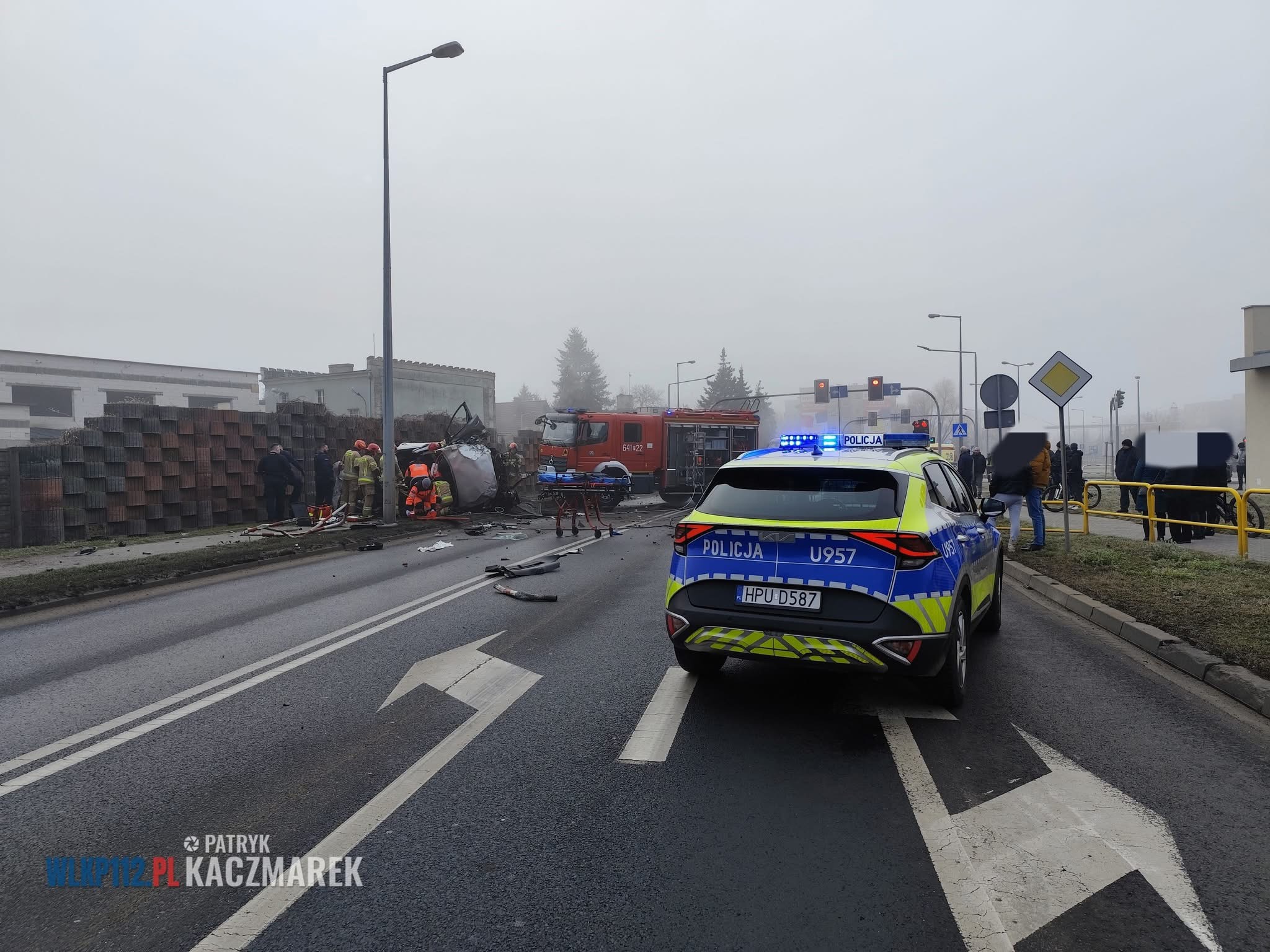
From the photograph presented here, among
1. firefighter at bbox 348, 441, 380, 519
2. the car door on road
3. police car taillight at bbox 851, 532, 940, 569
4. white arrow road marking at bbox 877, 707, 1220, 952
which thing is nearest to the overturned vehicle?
firefighter at bbox 348, 441, 380, 519

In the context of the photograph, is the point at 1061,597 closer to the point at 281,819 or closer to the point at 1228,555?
the point at 1228,555

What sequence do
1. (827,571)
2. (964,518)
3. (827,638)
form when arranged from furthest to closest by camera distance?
(964,518) → (827,571) → (827,638)

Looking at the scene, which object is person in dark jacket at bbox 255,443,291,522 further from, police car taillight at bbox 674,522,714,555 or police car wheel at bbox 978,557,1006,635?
police car wheel at bbox 978,557,1006,635

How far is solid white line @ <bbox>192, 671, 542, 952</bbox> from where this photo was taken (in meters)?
2.79

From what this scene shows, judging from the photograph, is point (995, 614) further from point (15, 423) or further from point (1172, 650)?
point (15, 423)

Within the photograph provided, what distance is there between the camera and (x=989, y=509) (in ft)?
23.6

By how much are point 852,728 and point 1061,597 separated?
17.2 feet

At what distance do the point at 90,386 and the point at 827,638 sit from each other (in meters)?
66.1

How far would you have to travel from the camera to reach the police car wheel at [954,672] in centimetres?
501

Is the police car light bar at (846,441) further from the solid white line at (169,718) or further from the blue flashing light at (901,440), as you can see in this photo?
the solid white line at (169,718)

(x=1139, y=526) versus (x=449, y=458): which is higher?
(x=449, y=458)

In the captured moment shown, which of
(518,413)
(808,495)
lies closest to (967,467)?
(808,495)

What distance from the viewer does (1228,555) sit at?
1134cm

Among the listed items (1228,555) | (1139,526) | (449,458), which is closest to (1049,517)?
(1139,526)
